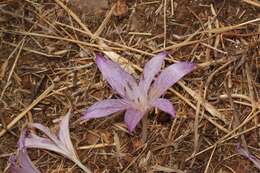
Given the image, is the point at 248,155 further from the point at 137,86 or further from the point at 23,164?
the point at 23,164

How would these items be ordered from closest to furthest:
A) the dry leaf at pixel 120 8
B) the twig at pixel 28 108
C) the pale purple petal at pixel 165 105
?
1. the pale purple petal at pixel 165 105
2. the twig at pixel 28 108
3. the dry leaf at pixel 120 8

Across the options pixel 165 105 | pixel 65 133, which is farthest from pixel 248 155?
pixel 65 133

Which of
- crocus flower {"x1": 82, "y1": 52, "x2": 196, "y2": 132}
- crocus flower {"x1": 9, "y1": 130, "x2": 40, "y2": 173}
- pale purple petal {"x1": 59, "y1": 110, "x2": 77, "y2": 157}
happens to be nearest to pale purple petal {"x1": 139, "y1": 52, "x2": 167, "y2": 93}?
crocus flower {"x1": 82, "y1": 52, "x2": 196, "y2": 132}

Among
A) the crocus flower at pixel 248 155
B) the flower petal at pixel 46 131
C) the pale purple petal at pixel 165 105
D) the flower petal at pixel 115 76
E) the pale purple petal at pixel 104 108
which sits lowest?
the crocus flower at pixel 248 155

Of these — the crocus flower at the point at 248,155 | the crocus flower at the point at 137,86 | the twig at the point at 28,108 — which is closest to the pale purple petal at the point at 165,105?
the crocus flower at the point at 137,86

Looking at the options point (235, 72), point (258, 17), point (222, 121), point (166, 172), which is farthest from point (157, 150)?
point (258, 17)

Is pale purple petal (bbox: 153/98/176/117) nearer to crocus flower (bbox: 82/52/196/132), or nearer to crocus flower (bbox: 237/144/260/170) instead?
crocus flower (bbox: 82/52/196/132)

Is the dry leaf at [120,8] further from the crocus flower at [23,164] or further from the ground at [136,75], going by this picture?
the crocus flower at [23,164]

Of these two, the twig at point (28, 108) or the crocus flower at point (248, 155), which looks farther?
the twig at point (28, 108)
